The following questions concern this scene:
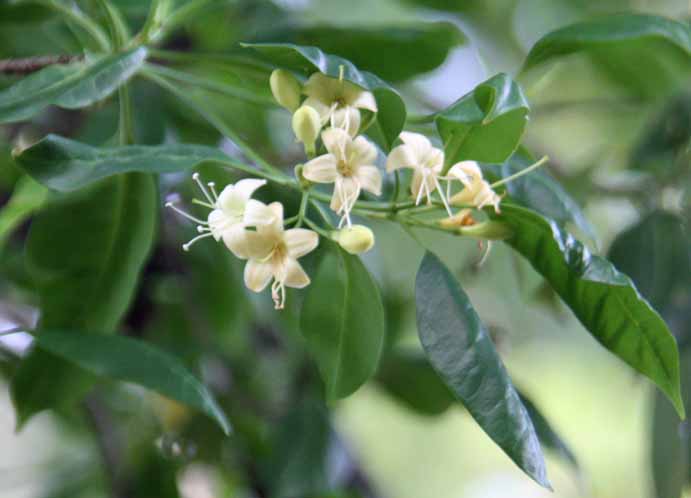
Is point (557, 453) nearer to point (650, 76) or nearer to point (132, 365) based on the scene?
point (132, 365)

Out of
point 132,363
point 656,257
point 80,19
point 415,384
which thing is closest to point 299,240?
point 132,363

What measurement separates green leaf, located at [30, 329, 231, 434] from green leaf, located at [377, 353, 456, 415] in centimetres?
56

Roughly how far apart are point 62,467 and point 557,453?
1133 mm

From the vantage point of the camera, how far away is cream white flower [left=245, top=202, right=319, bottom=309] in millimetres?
696

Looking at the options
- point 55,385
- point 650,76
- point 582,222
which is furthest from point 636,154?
point 55,385

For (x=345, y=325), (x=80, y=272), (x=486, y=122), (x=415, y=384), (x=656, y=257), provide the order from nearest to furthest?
(x=486, y=122) → (x=345, y=325) → (x=80, y=272) → (x=656, y=257) → (x=415, y=384)

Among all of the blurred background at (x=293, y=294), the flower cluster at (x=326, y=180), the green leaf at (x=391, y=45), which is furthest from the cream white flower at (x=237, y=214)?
the green leaf at (x=391, y=45)

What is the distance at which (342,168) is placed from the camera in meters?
0.70

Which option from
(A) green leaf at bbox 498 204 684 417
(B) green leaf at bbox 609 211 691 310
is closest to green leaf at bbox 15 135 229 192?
(A) green leaf at bbox 498 204 684 417

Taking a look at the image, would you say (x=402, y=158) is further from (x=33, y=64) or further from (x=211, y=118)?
(x=33, y=64)

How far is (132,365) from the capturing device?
0.83 meters

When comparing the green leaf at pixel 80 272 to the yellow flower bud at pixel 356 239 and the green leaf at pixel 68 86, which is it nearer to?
the green leaf at pixel 68 86

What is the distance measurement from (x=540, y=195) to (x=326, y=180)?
0.79ft

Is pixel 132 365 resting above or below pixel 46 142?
below
